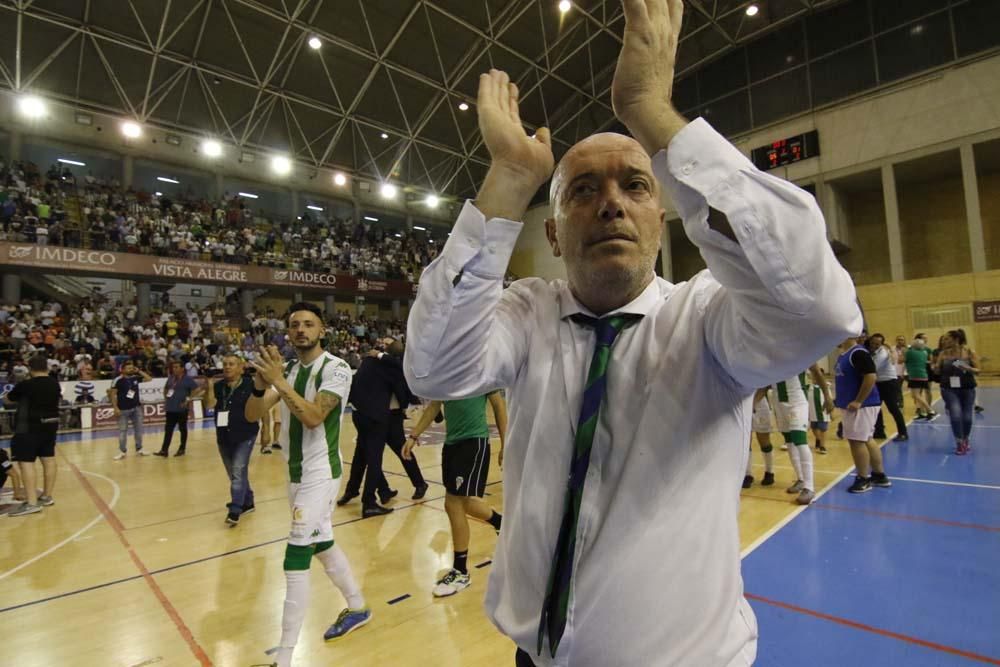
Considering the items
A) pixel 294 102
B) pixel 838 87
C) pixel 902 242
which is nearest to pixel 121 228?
pixel 294 102

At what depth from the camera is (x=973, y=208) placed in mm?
18219

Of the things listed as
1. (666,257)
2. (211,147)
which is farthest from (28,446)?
(666,257)

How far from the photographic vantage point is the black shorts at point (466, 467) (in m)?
4.29

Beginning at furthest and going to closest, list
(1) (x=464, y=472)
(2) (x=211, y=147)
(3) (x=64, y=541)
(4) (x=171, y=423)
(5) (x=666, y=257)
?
(5) (x=666, y=257)
(2) (x=211, y=147)
(4) (x=171, y=423)
(3) (x=64, y=541)
(1) (x=464, y=472)

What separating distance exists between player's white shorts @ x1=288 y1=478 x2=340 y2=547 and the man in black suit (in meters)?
2.61

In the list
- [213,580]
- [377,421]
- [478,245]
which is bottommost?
[213,580]

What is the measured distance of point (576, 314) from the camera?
1.20m

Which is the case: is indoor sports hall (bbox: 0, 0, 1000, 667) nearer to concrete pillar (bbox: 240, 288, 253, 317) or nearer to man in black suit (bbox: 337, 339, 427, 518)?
man in black suit (bbox: 337, 339, 427, 518)

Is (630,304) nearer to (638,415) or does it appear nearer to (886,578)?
(638,415)

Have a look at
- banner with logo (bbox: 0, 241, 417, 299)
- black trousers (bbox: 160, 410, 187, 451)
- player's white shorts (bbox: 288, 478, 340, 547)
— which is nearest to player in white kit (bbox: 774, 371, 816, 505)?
player's white shorts (bbox: 288, 478, 340, 547)

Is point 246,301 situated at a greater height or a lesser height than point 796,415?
greater

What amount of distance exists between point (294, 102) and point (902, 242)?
2639 cm

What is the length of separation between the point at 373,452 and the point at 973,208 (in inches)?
904

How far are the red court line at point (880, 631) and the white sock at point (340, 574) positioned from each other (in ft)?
9.10
